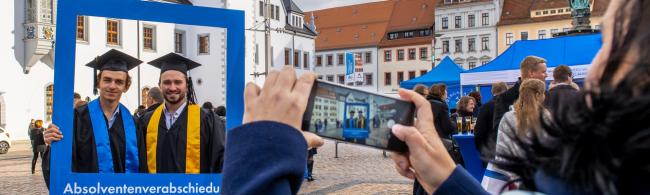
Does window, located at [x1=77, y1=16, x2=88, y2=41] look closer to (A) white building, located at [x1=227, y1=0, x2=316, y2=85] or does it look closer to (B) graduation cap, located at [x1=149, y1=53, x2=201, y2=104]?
(B) graduation cap, located at [x1=149, y1=53, x2=201, y2=104]

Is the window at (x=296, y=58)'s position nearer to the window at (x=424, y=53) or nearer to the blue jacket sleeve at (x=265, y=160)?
the window at (x=424, y=53)

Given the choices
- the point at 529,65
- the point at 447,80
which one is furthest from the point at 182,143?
the point at 447,80

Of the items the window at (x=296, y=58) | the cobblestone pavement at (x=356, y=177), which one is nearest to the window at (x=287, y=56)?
the window at (x=296, y=58)

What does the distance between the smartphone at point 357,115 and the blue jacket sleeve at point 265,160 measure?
15cm

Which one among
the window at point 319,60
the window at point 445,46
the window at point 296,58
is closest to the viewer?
the window at point 296,58

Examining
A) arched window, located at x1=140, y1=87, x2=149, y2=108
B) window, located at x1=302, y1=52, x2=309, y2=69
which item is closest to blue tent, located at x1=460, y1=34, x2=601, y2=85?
arched window, located at x1=140, y1=87, x2=149, y2=108

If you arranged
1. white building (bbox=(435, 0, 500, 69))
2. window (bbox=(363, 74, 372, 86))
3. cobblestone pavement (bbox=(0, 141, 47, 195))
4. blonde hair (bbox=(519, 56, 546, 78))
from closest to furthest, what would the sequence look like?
blonde hair (bbox=(519, 56, 546, 78))
cobblestone pavement (bbox=(0, 141, 47, 195))
white building (bbox=(435, 0, 500, 69))
window (bbox=(363, 74, 372, 86))

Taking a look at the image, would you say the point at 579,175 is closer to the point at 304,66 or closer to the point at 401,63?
the point at 304,66

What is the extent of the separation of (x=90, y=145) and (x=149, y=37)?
2.31ft

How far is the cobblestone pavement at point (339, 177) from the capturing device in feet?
37.2

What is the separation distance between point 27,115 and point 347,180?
887 inches

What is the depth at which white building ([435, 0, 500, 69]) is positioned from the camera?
2473 inches

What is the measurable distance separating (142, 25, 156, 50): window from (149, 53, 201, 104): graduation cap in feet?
0.34

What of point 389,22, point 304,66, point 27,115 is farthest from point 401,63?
point 27,115
